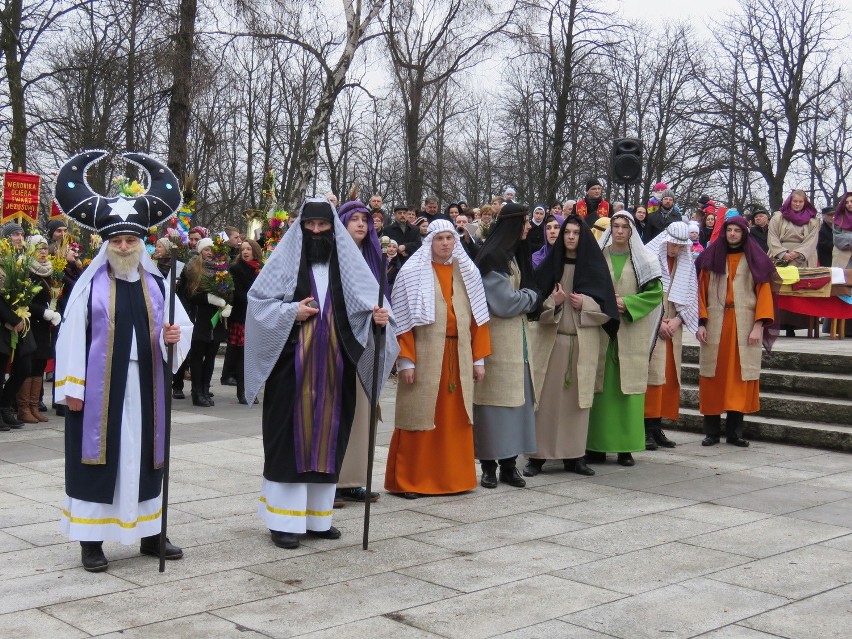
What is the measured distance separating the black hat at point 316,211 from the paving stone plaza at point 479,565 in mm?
1898

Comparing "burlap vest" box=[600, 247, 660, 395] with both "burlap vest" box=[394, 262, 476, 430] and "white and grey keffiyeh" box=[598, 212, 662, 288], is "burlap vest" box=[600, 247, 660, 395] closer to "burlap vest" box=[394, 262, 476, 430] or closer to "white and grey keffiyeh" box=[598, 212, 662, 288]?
"white and grey keffiyeh" box=[598, 212, 662, 288]

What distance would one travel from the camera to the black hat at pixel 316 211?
6352mm

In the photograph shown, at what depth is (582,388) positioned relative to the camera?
8.55m

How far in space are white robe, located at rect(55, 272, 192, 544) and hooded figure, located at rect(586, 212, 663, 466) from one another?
436cm

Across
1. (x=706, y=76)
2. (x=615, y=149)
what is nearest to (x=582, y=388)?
(x=615, y=149)

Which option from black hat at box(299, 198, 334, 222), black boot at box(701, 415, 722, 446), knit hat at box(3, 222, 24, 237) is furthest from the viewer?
knit hat at box(3, 222, 24, 237)

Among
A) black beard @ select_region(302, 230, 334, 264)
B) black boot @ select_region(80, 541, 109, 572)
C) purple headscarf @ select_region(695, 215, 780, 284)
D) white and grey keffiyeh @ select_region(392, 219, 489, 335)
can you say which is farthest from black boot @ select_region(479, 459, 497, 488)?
purple headscarf @ select_region(695, 215, 780, 284)

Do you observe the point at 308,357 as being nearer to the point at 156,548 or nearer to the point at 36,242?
the point at 156,548

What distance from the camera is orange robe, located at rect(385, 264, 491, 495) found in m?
7.66

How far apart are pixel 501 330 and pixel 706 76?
28949 mm

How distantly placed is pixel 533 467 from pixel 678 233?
270 cm

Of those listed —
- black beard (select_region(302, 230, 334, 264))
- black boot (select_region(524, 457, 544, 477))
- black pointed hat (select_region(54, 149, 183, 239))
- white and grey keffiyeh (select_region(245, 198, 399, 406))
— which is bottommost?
black boot (select_region(524, 457, 544, 477))

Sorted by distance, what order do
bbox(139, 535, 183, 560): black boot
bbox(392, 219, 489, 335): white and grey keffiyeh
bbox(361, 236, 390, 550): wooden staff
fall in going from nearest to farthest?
bbox(139, 535, 183, 560): black boot → bbox(361, 236, 390, 550): wooden staff → bbox(392, 219, 489, 335): white and grey keffiyeh

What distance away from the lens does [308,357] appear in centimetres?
626
